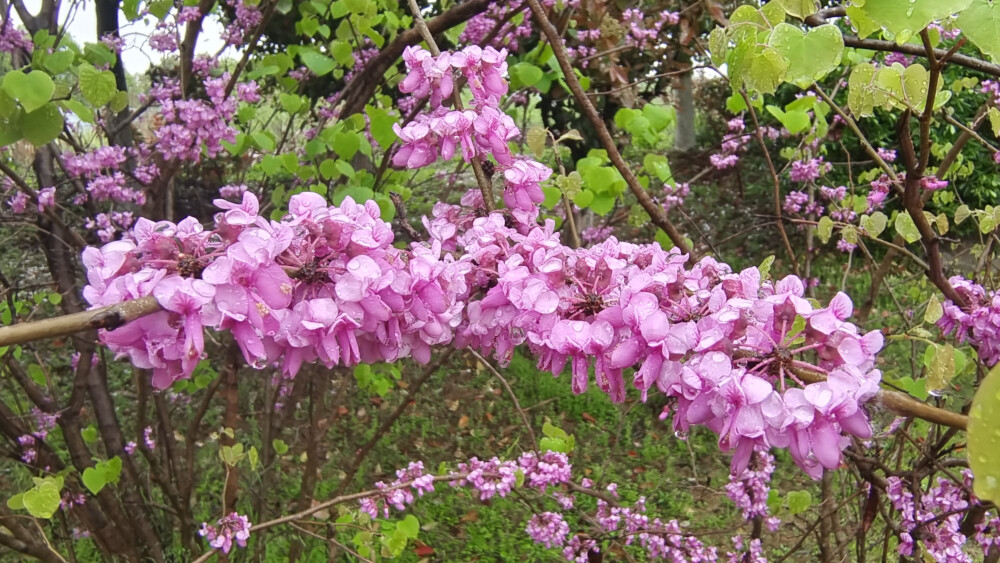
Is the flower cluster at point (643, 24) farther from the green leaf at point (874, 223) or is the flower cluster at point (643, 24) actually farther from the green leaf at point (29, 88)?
the green leaf at point (29, 88)

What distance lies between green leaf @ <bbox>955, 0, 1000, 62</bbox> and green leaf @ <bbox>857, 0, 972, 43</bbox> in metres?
0.01

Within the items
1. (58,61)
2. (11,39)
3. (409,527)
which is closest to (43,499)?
(409,527)

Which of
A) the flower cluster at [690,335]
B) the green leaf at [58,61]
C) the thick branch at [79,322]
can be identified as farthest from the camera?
the green leaf at [58,61]

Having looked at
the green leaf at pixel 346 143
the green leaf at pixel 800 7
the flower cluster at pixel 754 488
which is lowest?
the flower cluster at pixel 754 488

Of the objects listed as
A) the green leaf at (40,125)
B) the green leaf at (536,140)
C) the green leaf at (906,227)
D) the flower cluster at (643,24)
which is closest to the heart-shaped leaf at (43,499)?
the green leaf at (40,125)

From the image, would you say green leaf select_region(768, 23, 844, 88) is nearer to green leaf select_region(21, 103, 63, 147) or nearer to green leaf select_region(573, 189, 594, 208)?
green leaf select_region(573, 189, 594, 208)

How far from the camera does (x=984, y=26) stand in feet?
2.19

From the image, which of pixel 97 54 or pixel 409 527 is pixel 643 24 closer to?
pixel 97 54

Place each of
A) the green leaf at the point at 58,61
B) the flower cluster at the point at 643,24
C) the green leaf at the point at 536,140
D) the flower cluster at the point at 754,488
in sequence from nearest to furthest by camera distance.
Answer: the green leaf at the point at 536,140 → the green leaf at the point at 58,61 → the flower cluster at the point at 754,488 → the flower cluster at the point at 643,24

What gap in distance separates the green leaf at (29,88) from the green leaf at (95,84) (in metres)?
0.19

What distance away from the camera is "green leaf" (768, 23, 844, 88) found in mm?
747

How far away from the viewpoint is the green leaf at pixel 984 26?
0.66 m

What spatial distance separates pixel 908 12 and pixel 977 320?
0.58 m

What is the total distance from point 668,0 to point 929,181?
71.0 inches
